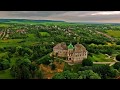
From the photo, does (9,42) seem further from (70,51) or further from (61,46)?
(70,51)

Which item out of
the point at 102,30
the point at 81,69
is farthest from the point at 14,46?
the point at 102,30

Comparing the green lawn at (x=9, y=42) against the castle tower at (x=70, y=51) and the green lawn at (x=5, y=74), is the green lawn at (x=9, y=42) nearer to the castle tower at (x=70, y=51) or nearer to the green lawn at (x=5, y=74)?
the green lawn at (x=5, y=74)

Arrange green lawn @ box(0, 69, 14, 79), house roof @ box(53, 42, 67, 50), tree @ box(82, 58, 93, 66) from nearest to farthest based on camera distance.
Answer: green lawn @ box(0, 69, 14, 79)
tree @ box(82, 58, 93, 66)
house roof @ box(53, 42, 67, 50)

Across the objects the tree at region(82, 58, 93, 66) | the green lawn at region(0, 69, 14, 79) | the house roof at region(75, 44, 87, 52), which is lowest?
the green lawn at region(0, 69, 14, 79)

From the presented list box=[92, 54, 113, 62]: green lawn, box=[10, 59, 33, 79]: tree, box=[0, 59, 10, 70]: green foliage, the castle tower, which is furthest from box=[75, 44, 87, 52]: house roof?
box=[0, 59, 10, 70]: green foliage

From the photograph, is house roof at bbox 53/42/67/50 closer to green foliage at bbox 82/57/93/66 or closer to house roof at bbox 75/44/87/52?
house roof at bbox 75/44/87/52
